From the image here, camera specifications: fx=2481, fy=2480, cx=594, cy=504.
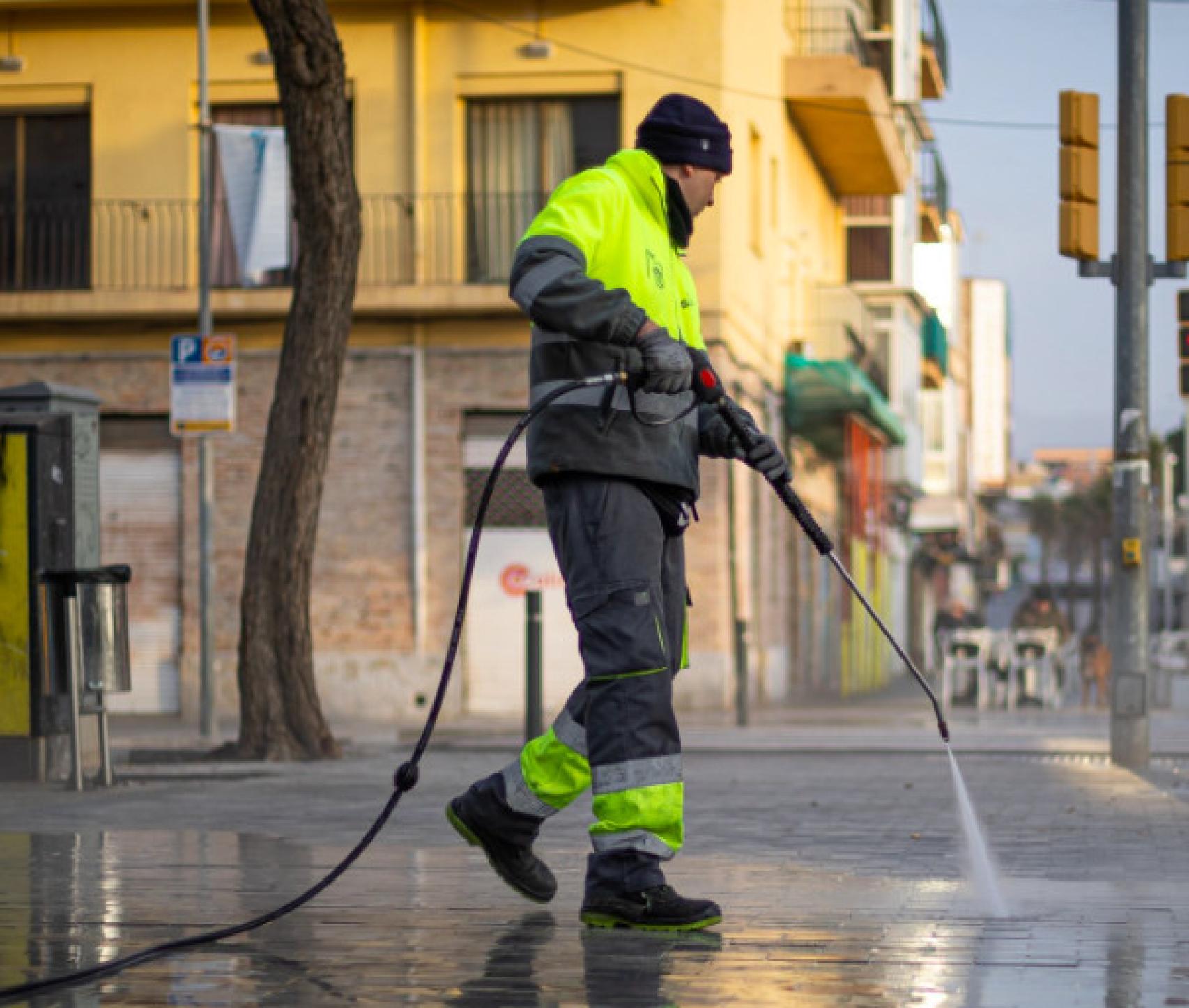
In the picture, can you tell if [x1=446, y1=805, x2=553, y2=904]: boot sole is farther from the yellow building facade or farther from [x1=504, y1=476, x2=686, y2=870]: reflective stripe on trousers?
the yellow building facade

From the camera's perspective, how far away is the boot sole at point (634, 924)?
6.29 metres

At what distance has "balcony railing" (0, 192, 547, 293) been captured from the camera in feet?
88.6

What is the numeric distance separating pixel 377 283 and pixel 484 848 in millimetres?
20512

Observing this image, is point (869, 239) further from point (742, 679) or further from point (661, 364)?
point (661, 364)

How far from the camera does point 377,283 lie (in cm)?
2694

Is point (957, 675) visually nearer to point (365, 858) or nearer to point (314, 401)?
point (314, 401)

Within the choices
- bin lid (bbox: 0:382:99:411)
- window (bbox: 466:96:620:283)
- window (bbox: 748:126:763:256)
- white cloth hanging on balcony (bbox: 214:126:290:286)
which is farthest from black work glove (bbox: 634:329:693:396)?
window (bbox: 748:126:763:256)

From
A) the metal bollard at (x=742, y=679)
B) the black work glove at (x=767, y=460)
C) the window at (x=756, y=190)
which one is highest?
the window at (x=756, y=190)

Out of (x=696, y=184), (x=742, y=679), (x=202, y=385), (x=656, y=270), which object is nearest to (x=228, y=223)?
(x=202, y=385)

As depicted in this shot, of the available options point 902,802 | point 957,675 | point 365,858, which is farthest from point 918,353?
point 365,858

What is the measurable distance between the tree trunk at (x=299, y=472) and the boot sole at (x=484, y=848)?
28.8 ft

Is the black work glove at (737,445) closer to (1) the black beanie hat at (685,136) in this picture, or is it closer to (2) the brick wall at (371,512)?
(1) the black beanie hat at (685,136)

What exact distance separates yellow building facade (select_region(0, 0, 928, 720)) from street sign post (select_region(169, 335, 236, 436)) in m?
6.90

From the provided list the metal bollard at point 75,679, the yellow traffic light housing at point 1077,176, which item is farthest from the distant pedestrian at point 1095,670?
the metal bollard at point 75,679
